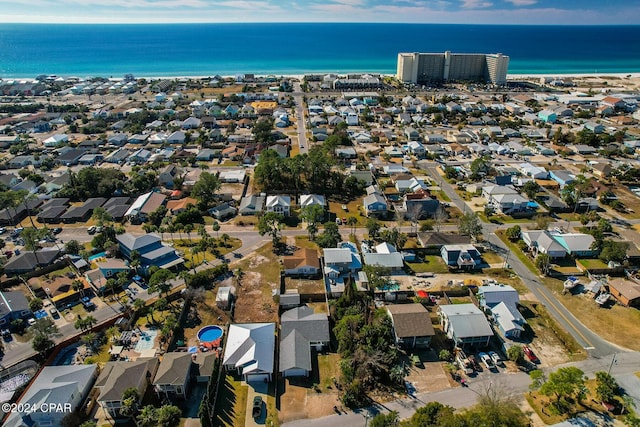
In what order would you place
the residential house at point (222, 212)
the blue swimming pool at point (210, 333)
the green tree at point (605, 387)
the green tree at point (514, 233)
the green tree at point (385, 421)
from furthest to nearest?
the residential house at point (222, 212) → the green tree at point (514, 233) → the blue swimming pool at point (210, 333) → the green tree at point (605, 387) → the green tree at point (385, 421)

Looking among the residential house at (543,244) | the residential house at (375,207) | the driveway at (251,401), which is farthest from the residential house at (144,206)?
the residential house at (543,244)

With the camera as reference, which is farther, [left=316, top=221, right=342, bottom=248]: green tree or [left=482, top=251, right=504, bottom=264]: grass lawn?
[left=316, top=221, right=342, bottom=248]: green tree

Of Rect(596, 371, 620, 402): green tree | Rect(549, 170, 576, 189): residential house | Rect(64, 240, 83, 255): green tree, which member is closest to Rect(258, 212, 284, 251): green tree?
Rect(64, 240, 83, 255): green tree

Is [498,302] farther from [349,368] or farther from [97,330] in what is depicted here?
[97,330]

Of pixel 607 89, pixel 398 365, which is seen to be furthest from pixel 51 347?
pixel 607 89

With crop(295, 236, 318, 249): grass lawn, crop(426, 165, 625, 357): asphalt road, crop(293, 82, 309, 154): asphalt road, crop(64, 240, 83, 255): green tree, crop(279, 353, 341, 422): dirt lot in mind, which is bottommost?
crop(279, 353, 341, 422): dirt lot

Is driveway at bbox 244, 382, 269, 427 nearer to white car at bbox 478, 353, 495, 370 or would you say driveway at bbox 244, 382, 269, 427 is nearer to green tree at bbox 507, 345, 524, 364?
white car at bbox 478, 353, 495, 370

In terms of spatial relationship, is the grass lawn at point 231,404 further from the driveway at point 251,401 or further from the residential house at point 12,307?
the residential house at point 12,307
